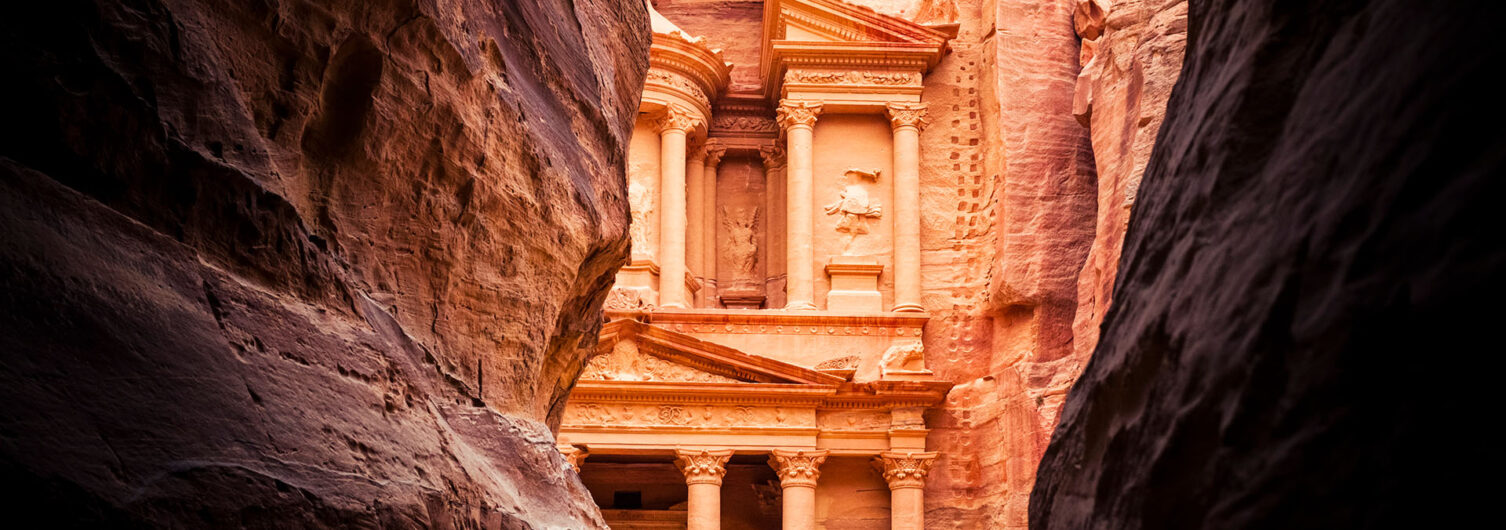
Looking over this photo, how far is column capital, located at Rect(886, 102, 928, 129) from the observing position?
28.0m

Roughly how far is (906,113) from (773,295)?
→ 14.4 feet

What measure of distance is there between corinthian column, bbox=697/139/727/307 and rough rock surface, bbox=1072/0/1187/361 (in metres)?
7.87

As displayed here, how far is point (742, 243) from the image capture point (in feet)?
99.0

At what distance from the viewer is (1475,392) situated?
1625 millimetres

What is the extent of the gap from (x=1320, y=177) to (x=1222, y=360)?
34cm

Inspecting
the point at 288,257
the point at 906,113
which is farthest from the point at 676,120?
the point at 288,257

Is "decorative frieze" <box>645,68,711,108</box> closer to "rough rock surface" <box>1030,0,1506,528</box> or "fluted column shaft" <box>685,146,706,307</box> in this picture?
"fluted column shaft" <box>685,146,706,307</box>

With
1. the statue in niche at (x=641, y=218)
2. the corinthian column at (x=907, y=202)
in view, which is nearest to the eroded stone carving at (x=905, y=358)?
the corinthian column at (x=907, y=202)

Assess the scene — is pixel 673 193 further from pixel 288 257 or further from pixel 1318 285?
pixel 1318 285

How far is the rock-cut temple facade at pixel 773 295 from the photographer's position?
79.7 ft

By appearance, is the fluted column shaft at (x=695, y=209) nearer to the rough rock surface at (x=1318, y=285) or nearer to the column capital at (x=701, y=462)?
the column capital at (x=701, y=462)

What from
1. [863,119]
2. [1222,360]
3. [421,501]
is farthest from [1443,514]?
[863,119]

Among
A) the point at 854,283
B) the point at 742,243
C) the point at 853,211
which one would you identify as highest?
the point at 742,243

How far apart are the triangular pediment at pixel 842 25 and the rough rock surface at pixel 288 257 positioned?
900 inches
